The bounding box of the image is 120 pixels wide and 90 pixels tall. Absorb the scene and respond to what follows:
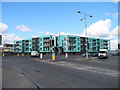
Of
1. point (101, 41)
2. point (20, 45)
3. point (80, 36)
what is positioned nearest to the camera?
point (80, 36)

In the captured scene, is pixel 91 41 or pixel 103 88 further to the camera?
pixel 91 41

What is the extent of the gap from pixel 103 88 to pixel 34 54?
4170 cm

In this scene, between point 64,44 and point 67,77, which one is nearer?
point 67,77

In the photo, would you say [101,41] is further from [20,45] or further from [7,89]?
[7,89]

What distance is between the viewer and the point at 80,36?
3996 inches

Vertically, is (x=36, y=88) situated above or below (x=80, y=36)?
below

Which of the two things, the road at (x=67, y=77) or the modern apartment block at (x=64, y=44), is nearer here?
the road at (x=67, y=77)

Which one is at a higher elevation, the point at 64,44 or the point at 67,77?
the point at 64,44

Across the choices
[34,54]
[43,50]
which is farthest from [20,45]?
[34,54]

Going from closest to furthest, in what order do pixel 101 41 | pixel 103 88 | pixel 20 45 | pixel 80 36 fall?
pixel 103 88 → pixel 80 36 → pixel 101 41 → pixel 20 45

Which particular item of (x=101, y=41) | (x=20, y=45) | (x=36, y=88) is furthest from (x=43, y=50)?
(x=36, y=88)

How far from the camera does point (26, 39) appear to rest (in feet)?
387

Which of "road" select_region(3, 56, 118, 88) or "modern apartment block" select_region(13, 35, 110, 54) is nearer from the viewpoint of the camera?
"road" select_region(3, 56, 118, 88)

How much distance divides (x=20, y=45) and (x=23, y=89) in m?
120
